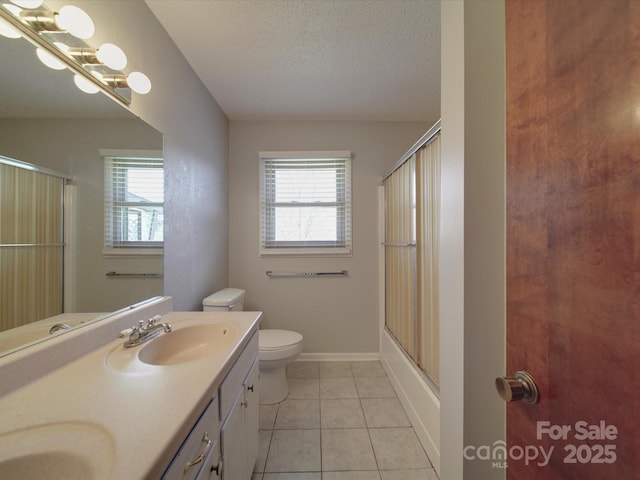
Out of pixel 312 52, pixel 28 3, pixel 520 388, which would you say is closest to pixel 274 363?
pixel 520 388

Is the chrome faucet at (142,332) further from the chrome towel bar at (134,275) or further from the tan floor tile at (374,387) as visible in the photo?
the tan floor tile at (374,387)

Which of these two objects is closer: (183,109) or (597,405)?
(597,405)

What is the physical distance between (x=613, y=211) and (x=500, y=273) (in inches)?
18.0

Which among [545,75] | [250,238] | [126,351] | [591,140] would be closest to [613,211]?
[591,140]

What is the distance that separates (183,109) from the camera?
1.59 meters

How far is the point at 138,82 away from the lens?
3.72ft

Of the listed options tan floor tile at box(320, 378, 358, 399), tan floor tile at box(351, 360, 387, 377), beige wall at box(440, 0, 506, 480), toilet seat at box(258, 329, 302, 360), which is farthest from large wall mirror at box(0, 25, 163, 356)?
tan floor tile at box(351, 360, 387, 377)

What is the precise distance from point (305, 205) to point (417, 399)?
183 centimetres

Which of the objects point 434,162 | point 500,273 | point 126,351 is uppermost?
point 434,162

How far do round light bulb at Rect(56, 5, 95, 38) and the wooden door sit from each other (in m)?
1.37

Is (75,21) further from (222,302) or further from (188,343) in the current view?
(222,302)

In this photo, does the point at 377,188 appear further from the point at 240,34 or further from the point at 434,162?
the point at 240,34

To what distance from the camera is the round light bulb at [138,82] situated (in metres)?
1.11

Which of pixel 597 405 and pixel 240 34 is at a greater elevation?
pixel 240 34
